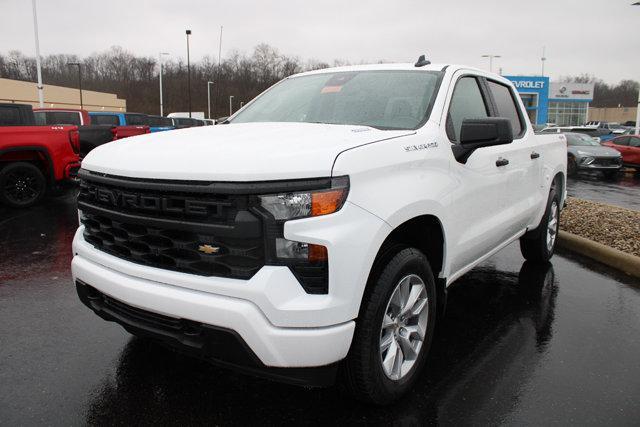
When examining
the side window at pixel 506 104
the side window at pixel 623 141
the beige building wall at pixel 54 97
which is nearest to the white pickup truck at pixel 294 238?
the side window at pixel 506 104

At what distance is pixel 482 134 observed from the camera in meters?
3.12

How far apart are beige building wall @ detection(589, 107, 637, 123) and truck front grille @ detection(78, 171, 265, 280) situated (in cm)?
11429

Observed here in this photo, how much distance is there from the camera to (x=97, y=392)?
2879mm

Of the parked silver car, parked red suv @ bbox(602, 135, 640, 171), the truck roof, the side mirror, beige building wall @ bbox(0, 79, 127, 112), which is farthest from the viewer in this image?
beige building wall @ bbox(0, 79, 127, 112)

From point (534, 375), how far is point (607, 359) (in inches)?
24.4

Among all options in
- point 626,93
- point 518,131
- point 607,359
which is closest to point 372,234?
point 607,359

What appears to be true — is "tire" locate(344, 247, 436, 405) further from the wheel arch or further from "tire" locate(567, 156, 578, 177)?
"tire" locate(567, 156, 578, 177)

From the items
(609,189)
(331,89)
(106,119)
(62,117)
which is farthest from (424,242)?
(106,119)

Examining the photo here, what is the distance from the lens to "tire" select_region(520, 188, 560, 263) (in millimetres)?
5278

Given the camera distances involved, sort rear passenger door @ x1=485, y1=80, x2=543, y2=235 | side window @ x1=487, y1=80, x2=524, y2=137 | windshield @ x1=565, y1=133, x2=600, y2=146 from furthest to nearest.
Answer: windshield @ x1=565, y1=133, x2=600, y2=146, side window @ x1=487, y1=80, x2=524, y2=137, rear passenger door @ x1=485, y1=80, x2=543, y2=235

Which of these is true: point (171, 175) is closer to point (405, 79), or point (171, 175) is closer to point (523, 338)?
point (405, 79)

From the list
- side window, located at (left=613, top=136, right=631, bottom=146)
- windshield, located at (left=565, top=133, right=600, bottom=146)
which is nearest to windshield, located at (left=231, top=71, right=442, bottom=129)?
windshield, located at (left=565, top=133, right=600, bottom=146)

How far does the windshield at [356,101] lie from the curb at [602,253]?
332 cm

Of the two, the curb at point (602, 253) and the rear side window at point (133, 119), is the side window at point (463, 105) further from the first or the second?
the rear side window at point (133, 119)
